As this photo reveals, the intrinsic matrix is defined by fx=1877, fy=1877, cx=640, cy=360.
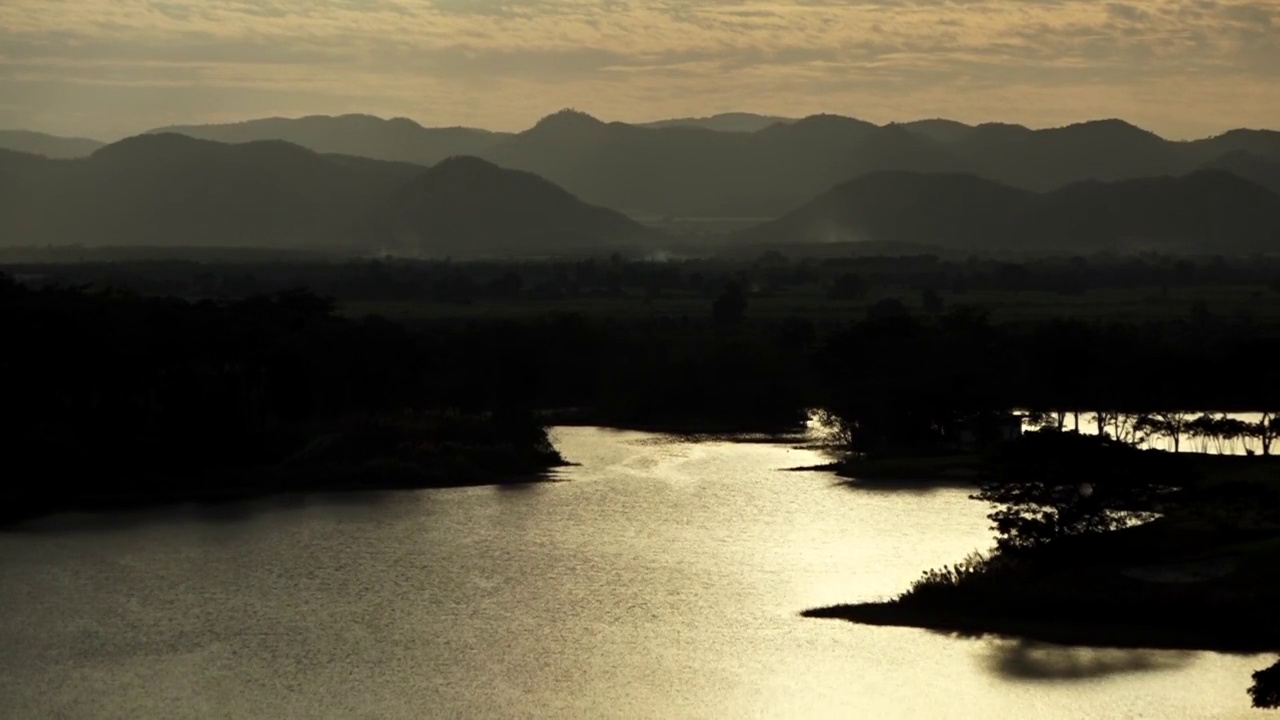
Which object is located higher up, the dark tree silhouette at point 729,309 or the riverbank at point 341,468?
the dark tree silhouette at point 729,309

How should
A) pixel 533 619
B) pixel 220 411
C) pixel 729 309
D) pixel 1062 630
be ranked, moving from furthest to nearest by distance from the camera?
1. pixel 729 309
2. pixel 220 411
3. pixel 533 619
4. pixel 1062 630

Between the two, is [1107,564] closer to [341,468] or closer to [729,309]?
[341,468]

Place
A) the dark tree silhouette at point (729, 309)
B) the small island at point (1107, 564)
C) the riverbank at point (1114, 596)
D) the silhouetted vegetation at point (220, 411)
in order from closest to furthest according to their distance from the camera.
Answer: the riverbank at point (1114, 596), the small island at point (1107, 564), the silhouetted vegetation at point (220, 411), the dark tree silhouette at point (729, 309)

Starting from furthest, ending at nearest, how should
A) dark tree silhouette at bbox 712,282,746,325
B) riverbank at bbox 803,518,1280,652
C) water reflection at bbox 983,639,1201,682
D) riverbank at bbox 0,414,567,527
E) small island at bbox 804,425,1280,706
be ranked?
dark tree silhouette at bbox 712,282,746,325 → riverbank at bbox 0,414,567,527 → small island at bbox 804,425,1280,706 → riverbank at bbox 803,518,1280,652 → water reflection at bbox 983,639,1201,682

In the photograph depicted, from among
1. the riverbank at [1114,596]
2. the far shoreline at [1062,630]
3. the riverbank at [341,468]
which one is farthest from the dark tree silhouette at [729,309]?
the far shoreline at [1062,630]

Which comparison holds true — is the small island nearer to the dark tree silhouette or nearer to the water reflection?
the water reflection

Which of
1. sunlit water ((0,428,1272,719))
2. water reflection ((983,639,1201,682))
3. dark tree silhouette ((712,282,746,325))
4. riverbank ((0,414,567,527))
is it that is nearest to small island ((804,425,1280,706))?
water reflection ((983,639,1201,682))

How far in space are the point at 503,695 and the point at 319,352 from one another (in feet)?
157

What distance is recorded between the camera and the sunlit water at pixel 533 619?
127 ft

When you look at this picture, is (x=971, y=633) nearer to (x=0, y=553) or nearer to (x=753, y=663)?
(x=753, y=663)

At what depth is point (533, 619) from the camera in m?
45.9

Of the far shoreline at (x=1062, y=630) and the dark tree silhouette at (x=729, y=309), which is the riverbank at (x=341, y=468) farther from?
the dark tree silhouette at (x=729, y=309)

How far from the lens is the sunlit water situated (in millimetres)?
38688

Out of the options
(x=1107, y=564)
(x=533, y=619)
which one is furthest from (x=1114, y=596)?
(x=533, y=619)
